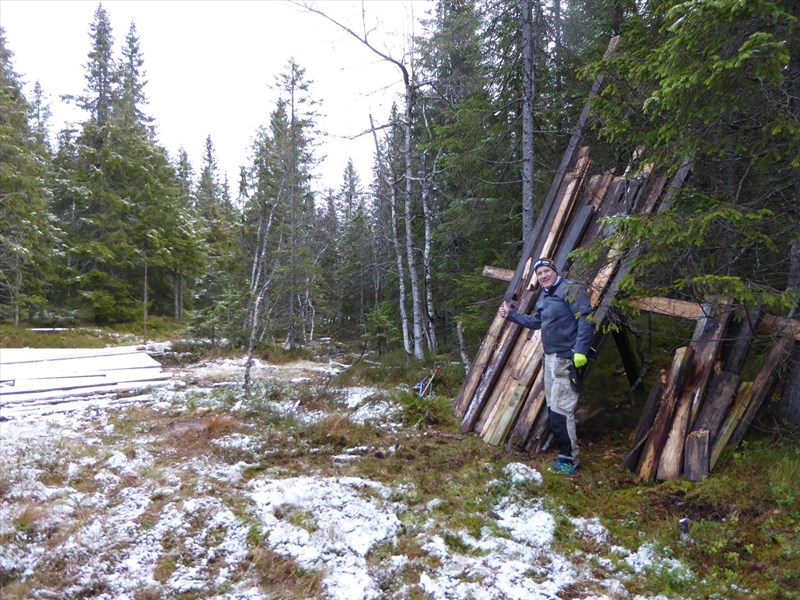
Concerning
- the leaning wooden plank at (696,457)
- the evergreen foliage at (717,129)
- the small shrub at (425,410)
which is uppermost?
the evergreen foliage at (717,129)

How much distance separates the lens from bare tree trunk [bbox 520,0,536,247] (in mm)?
7973

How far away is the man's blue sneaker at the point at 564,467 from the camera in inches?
206

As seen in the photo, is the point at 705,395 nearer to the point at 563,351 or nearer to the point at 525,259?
the point at 563,351

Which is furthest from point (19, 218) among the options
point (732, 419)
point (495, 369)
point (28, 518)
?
point (732, 419)

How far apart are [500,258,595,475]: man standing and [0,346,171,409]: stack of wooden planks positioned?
527 centimetres

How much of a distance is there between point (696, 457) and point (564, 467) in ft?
4.16

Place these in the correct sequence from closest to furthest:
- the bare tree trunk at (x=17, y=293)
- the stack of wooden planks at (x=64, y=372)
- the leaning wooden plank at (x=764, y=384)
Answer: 1. the leaning wooden plank at (x=764, y=384)
2. the stack of wooden planks at (x=64, y=372)
3. the bare tree trunk at (x=17, y=293)

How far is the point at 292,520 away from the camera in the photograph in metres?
4.38

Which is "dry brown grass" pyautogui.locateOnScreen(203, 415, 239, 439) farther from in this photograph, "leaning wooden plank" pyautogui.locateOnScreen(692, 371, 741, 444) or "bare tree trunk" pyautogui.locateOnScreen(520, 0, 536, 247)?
"leaning wooden plank" pyautogui.locateOnScreen(692, 371, 741, 444)

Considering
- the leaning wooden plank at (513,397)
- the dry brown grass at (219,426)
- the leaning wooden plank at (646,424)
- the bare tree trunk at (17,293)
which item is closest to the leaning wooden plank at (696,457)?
the leaning wooden plank at (646,424)

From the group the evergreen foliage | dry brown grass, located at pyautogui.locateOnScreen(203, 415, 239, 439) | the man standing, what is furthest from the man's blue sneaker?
dry brown grass, located at pyautogui.locateOnScreen(203, 415, 239, 439)

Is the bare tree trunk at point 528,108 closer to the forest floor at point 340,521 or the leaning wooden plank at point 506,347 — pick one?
the leaning wooden plank at point 506,347

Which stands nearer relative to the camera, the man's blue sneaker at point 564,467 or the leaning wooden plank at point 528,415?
the man's blue sneaker at point 564,467

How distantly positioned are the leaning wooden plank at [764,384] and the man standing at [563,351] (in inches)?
60.7
